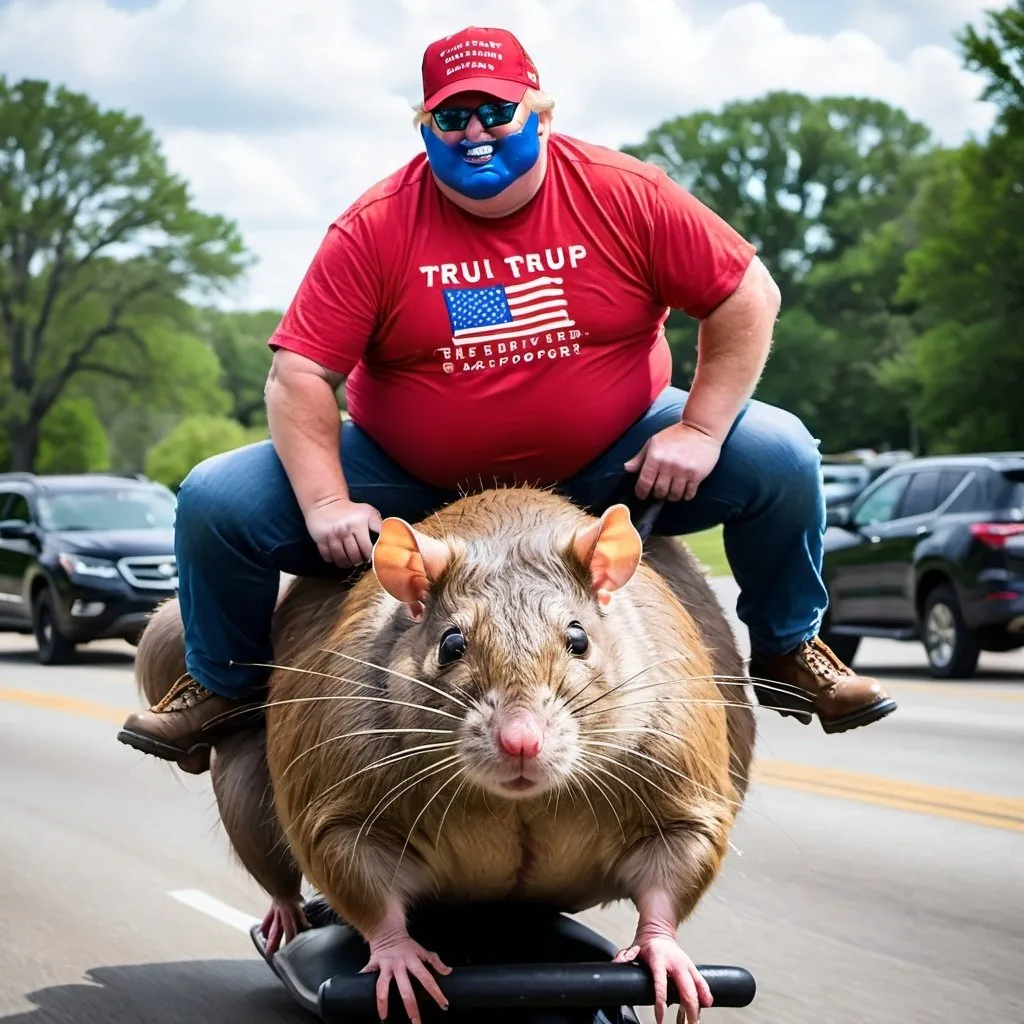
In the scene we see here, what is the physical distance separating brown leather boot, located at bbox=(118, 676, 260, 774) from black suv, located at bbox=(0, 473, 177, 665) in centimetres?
1253

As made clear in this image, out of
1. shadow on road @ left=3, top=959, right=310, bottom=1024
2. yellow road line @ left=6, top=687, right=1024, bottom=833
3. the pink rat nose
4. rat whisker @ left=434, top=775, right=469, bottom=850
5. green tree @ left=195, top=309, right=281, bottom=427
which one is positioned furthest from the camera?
green tree @ left=195, top=309, right=281, bottom=427

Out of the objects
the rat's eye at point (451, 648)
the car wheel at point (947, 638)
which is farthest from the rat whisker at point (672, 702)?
the car wheel at point (947, 638)

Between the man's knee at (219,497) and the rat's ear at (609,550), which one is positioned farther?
the man's knee at (219,497)

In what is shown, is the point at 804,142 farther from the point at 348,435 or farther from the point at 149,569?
the point at 348,435

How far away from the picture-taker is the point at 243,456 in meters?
3.89

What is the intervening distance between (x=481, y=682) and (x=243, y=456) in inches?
45.3

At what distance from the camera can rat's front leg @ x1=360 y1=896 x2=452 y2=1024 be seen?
3086 millimetres

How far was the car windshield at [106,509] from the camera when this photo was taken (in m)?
19.1

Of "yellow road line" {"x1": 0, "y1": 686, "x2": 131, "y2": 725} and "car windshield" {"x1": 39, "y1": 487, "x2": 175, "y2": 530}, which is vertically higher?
"car windshield" {"x1": 39, "y1": 487, "x2": 175, "y2": 530}

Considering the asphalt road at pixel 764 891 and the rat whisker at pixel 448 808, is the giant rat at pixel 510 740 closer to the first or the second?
the rat whisker at pixel 448 808

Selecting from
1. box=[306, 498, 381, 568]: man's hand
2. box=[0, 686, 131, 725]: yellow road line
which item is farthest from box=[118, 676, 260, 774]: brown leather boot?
box=[0, 686, 131, 725]: yellow road line

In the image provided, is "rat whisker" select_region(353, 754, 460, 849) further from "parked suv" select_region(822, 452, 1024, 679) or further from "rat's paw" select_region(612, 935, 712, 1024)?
"parked suv" select_region(822, 452, 1024, 679)

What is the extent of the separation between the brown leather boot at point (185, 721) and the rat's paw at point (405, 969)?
97cm

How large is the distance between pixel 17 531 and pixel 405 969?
54.2 feet
